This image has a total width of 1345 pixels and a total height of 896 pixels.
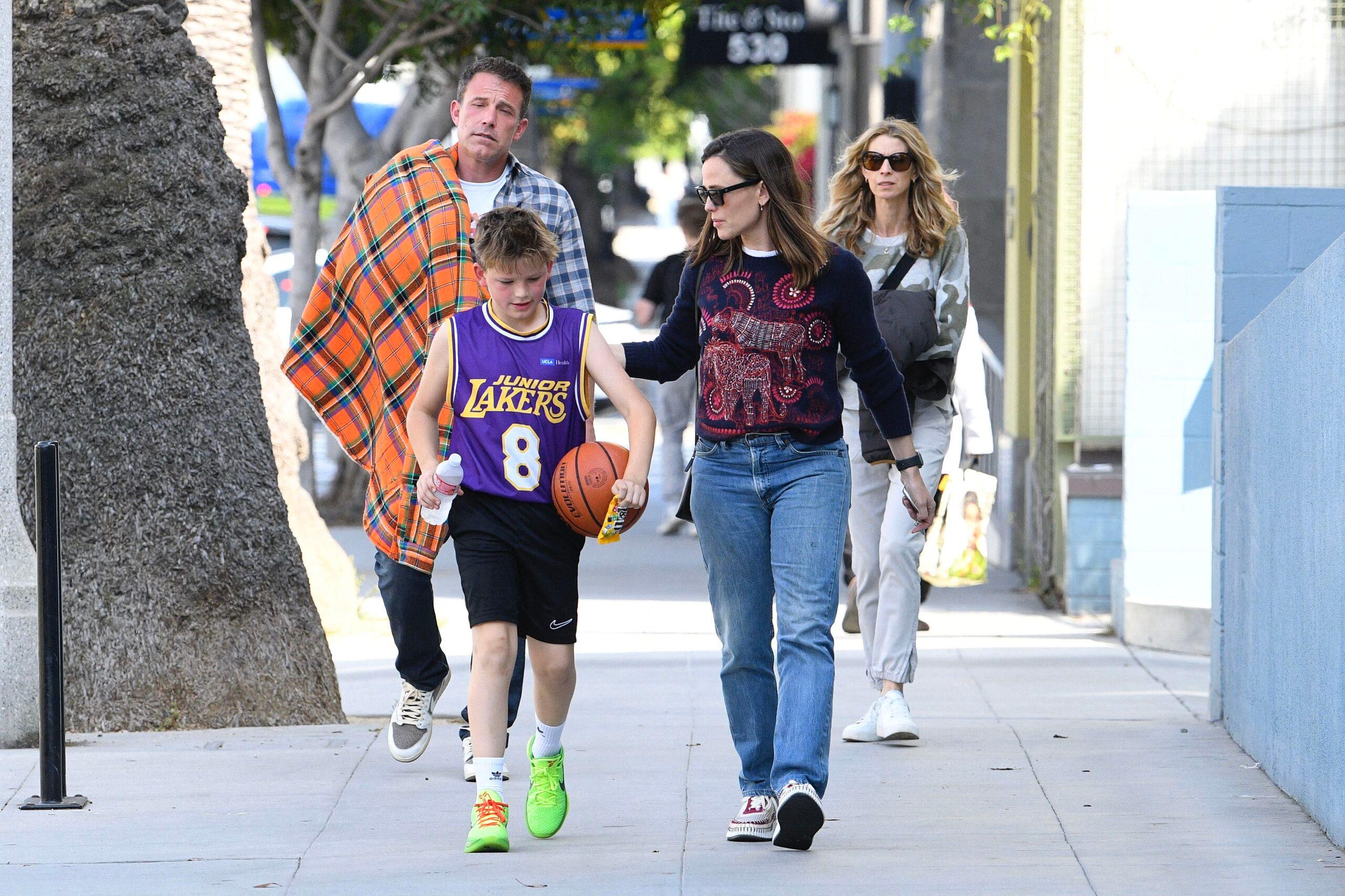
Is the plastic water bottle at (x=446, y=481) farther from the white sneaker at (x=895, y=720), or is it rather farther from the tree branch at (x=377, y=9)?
the tree branch at (x=377, y=9)

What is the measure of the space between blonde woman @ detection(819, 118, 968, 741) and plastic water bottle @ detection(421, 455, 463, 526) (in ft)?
6.21

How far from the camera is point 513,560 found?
488 centimetres

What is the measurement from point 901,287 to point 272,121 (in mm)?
8076

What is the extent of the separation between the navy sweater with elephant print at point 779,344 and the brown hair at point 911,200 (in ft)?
4.66

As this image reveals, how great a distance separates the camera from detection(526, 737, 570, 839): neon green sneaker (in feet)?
16.3

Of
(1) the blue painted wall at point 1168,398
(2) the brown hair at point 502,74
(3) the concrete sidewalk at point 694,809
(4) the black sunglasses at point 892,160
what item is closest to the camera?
(3) the concrete sidewalk at point 694,809

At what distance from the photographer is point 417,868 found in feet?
15.5

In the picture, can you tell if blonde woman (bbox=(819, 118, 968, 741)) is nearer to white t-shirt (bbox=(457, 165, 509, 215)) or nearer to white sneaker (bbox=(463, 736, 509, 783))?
white t-shirt (bbox=(457, 165, 509, 215))

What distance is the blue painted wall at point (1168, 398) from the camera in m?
8.48

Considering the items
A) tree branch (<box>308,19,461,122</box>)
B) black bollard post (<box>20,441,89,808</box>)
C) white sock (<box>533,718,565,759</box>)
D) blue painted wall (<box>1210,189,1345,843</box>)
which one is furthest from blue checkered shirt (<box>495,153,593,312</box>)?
tree branch (<box>308,19,461,122</box>)

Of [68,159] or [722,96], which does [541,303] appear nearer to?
[68,159]

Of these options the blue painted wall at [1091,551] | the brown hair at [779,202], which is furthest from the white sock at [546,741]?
the blue painted wall at [1091,551]

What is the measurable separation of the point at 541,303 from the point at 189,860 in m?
1.63

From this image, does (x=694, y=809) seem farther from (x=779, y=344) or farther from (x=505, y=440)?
(x=779, y=344)
